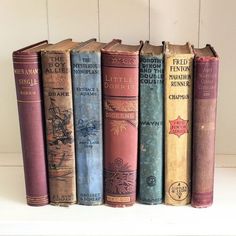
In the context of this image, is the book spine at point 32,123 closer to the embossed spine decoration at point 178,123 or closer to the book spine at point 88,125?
the book spine at point 88,125

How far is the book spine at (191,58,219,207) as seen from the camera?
72 centimetres

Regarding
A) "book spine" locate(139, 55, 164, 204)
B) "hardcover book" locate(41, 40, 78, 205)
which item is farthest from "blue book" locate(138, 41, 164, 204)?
"hardcover book" locate(41, 40, 78, 205)

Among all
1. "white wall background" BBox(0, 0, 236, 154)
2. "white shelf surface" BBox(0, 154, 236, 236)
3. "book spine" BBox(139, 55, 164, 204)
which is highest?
"white wall background" BBox(0, 0, 236, 154)

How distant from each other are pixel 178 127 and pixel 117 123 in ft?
0.36

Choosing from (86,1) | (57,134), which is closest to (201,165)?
(57,134)

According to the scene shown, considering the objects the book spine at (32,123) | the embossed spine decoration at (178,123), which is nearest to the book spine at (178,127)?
the embossed spine decoration at (178,123)

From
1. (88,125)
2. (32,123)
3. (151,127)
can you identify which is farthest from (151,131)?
(32,123)

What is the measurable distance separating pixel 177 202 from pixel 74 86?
0.29 meters

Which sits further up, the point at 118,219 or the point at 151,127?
the point at 151,127

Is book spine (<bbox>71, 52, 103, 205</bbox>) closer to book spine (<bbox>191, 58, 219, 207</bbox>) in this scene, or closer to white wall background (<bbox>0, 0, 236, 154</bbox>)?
book spine (<bbox>191, 58, 219, 207</bbox>)

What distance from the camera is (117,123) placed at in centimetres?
76

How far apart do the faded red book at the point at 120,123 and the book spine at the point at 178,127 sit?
58 mm

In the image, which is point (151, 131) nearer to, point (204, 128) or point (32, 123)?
point (204, 128)

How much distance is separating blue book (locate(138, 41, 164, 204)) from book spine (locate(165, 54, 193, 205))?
13 millimetres
